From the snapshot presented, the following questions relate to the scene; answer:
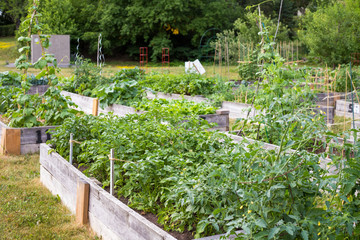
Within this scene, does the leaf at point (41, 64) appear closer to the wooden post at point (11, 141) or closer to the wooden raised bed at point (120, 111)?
the wooden post at point (11, 141)

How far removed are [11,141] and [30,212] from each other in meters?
1.96

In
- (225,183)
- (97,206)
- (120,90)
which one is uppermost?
(120,90)

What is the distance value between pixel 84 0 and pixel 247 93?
2580cm

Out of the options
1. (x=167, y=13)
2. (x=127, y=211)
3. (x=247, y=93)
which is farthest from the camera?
(x=167, y=13)

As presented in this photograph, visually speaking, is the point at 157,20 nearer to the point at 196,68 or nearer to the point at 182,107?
the point at 196,68

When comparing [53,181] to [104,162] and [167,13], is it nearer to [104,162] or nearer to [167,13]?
[104,162]

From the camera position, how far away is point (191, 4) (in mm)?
29812

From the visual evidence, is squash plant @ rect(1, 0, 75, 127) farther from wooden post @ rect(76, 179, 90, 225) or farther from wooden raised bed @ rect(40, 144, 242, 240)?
wooden post @ rect(76, 179, 90, 225)

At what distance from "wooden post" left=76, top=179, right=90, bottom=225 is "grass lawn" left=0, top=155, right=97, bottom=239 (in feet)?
0.25

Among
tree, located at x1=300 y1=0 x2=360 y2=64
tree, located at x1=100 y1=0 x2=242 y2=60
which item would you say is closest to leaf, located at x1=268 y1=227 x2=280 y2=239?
tree, located at x1=300 y1=0 x2=360 y2=64

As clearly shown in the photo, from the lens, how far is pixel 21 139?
5.25 meters

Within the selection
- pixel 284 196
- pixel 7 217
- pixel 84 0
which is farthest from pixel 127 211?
pixel 84 0

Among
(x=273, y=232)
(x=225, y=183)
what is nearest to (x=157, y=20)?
(x=225, y=183)

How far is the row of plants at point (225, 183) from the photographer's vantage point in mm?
1880
